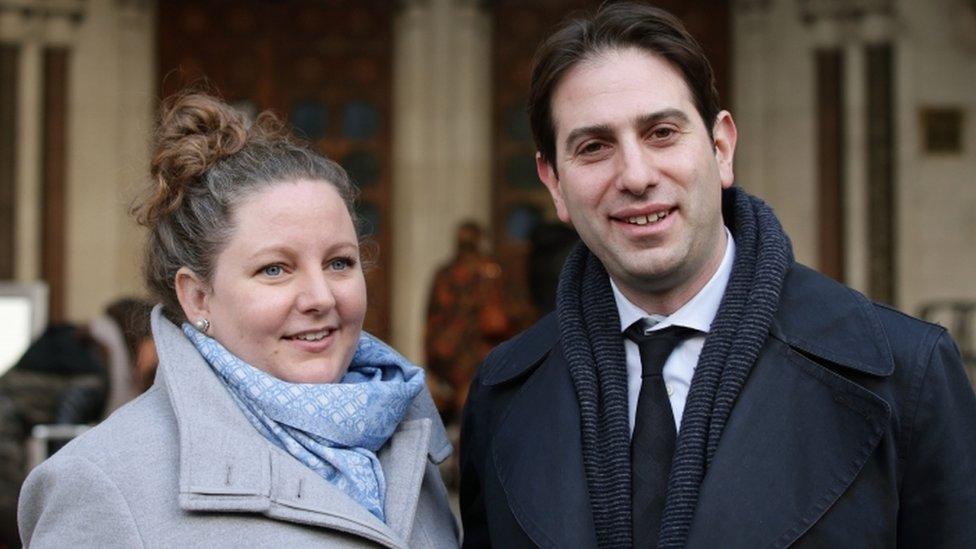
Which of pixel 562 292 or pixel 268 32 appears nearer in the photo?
pixel 562 292

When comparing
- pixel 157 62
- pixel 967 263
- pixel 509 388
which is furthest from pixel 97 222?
pixel 509 388

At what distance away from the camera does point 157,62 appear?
36.6 ft

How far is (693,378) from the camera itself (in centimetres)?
237

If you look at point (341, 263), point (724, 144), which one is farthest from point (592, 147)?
point (341, 263)

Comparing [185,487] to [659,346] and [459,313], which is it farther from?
[459,313]

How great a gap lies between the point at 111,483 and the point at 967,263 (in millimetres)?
8937

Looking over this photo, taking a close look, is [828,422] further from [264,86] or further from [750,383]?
[264,86]

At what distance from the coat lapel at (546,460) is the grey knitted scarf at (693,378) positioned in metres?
0.03

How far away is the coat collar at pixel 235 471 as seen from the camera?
7.61 ft

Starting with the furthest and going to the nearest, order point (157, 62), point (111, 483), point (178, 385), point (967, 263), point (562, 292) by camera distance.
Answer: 1. point (157, 62)
2. point (967, 263)
3. point (562, 292)
4. point (178, 385)
5. point (111, 483)

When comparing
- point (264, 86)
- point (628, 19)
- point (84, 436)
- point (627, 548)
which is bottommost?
point (627, 548)

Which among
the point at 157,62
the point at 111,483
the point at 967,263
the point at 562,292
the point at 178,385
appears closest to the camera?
the point at 111,483

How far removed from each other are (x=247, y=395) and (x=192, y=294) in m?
0.24

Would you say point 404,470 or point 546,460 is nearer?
point 546,460
